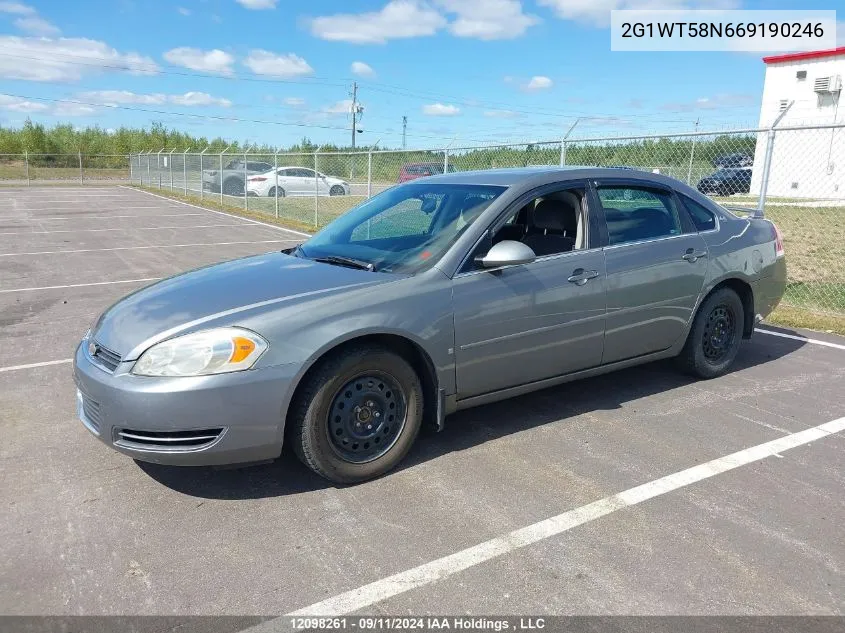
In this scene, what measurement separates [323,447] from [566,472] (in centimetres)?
131

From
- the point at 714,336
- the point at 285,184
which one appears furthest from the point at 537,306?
the point at 285,184

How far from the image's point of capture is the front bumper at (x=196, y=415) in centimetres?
313

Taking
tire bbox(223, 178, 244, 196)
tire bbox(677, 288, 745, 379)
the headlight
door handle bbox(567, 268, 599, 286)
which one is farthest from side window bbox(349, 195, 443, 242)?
tire bbox(223, 178, 244, 196)

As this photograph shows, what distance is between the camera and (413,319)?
3596 millimetres

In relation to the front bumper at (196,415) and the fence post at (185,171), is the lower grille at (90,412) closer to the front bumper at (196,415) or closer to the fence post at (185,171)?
the front bumper at (196,415)

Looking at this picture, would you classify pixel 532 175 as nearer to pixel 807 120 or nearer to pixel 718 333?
pixel 718 333

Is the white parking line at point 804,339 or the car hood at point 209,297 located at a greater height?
the car hood at point 209,297

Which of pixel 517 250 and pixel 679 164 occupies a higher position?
pixel 679 164

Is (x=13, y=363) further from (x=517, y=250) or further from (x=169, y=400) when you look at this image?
(x=517, y=250)

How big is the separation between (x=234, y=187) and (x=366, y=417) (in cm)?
2270

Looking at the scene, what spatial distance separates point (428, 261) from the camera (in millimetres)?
3867

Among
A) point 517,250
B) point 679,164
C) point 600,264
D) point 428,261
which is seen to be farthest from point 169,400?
point 679,164

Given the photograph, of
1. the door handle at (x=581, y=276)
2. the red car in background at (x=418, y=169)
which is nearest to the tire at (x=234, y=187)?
the red car in background at (x=418, y=169)

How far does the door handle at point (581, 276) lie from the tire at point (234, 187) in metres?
21.8
